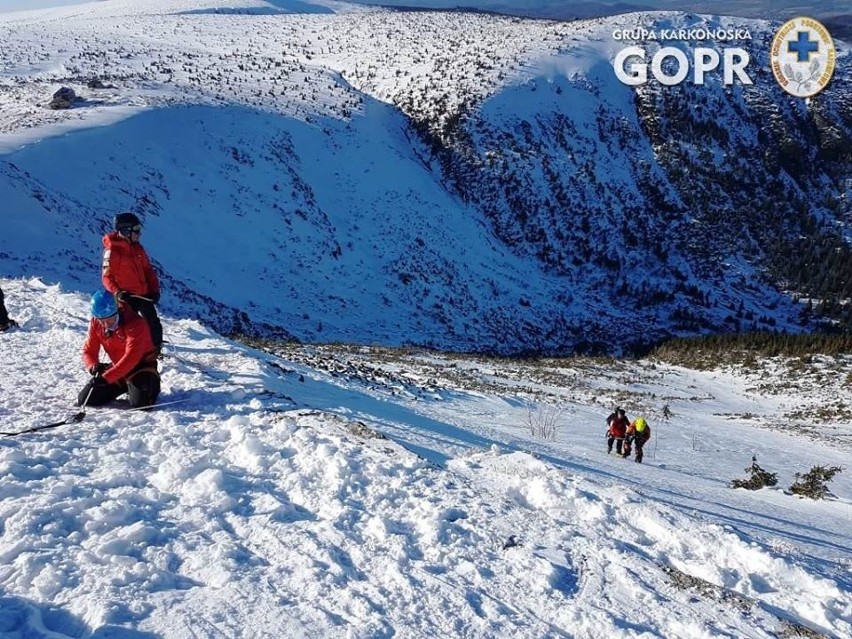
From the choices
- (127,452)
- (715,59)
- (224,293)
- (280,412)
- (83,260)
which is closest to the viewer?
(127,452)

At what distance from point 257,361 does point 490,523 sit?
19.0 feet

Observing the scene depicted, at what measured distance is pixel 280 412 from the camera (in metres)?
7.04

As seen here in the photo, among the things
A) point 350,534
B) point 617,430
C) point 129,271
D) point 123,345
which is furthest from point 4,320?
point 617,430

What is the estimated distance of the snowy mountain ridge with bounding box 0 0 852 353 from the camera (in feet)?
94.5

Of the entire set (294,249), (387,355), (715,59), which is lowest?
(387,355)

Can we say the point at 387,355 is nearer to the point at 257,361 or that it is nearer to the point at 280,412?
the point at 257,361

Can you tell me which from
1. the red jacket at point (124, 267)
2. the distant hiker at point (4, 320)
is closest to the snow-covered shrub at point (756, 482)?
the red jacket at point (124, 267)

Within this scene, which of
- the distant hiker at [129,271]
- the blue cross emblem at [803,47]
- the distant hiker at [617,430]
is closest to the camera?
the distant hiker at [129,271]

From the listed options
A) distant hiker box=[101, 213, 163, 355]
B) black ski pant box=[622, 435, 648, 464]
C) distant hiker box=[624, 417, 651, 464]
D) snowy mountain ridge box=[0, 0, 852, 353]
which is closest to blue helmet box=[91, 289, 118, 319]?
distant hiker box=[101, 213, 163, 355]

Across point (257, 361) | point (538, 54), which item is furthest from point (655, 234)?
point (257, 361)

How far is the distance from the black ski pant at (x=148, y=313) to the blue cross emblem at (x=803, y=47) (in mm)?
69187

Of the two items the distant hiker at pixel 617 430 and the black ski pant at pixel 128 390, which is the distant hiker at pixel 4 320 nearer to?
the black ski pant at pixel 128 390

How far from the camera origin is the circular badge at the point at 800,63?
58719mm

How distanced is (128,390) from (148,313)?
1336 mm
